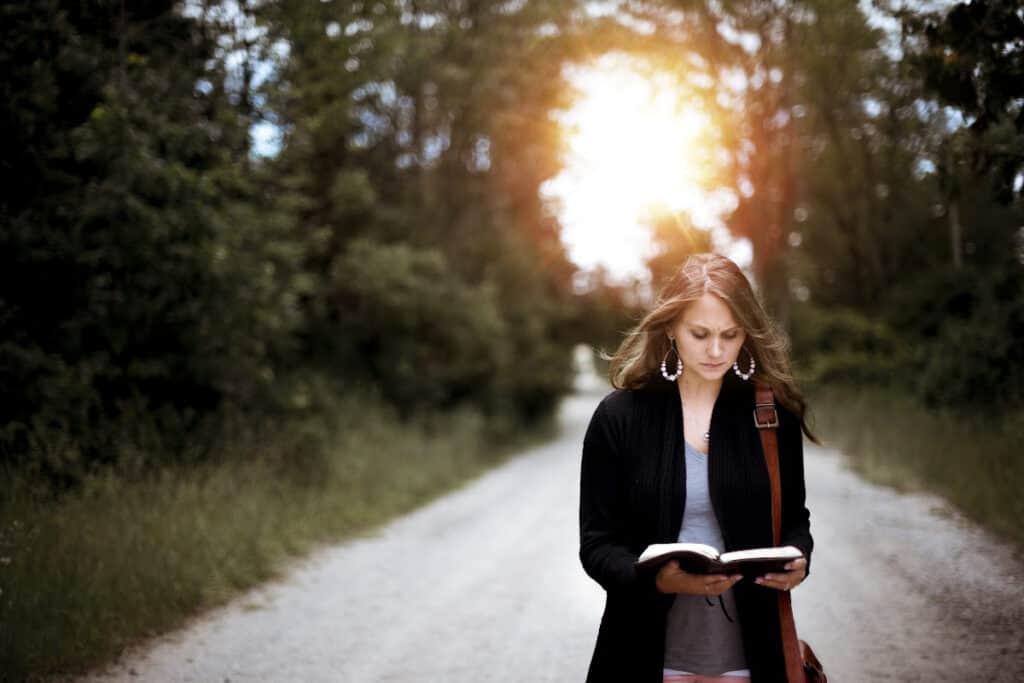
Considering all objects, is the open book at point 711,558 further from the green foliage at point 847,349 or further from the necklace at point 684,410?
the green foliage at point 847,349

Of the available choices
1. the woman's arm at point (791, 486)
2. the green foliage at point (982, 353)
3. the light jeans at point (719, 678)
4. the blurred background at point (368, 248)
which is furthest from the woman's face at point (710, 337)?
the green foliage at point (982, 353)

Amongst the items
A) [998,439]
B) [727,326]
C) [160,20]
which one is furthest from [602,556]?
[160,20]

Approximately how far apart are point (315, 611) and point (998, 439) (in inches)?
269

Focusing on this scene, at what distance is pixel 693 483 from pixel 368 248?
1334cm

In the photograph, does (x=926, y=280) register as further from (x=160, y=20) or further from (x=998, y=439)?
(x=160, y=20)

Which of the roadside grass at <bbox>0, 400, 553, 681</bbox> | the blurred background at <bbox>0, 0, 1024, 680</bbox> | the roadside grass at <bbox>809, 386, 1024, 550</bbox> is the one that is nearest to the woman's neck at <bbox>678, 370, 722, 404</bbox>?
the roadside grass at <bbox>809, 386, 1024, 550</bbox>

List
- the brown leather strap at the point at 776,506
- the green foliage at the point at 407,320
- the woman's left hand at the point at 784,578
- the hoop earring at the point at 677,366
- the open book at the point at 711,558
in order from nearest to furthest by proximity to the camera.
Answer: the open book at the point at 711,558 < the woman's left hand at the point at 784,578 < the brown leather strap at the point at 776,506 < the hoop earring at the point at 677,366 < the green foliage at the point at 407,320

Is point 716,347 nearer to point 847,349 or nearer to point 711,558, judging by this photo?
point 711,558

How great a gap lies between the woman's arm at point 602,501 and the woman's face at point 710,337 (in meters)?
0.33

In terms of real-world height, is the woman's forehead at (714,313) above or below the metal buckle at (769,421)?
above

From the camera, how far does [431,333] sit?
17797 millimetres

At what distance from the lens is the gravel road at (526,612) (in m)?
4.82

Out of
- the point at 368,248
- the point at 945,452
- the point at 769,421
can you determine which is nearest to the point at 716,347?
the point at 769,421

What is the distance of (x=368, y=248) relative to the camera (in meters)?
15.3
